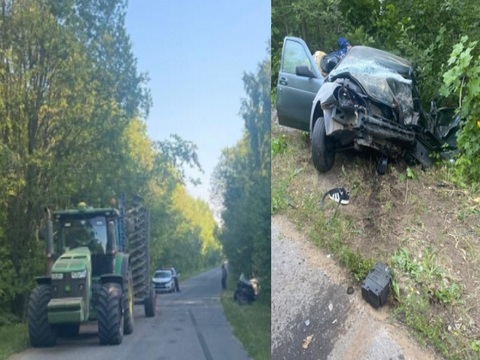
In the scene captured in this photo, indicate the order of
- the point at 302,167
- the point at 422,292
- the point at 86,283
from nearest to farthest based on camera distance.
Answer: the point at 86,283 → the point at 422,292 → the point at 302,167

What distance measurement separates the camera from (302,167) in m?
3.54

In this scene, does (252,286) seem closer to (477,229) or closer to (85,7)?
(85,7)

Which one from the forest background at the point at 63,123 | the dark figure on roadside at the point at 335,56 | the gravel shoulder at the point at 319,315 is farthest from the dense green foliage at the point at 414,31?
the forest background at the point at 63,123

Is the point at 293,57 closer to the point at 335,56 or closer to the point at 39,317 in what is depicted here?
the point at 335,56

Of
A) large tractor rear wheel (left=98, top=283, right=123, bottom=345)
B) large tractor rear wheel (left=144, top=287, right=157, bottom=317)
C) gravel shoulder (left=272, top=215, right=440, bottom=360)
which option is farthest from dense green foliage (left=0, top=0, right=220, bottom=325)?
gravel shoulder (left=272, top=215, right=440, bottom=360)

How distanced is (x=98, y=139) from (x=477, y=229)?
2429mm

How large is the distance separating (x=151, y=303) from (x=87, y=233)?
33 centimetres

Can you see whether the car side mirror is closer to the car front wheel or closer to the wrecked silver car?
the wrecked silver car

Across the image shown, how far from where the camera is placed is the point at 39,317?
1.89m

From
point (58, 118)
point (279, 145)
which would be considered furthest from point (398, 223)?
point (58, 118)

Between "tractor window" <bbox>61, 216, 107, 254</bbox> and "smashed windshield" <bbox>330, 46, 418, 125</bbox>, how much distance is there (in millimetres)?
1933

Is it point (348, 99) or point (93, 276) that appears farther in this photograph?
point (348, 99)

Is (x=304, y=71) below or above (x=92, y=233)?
above

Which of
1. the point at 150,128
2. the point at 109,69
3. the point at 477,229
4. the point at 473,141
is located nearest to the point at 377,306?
the point at 477,229
